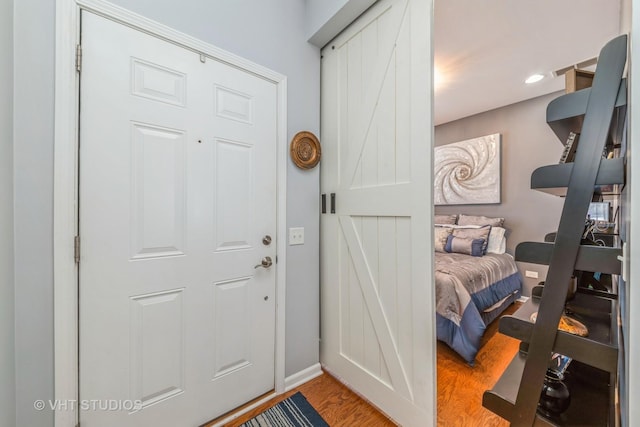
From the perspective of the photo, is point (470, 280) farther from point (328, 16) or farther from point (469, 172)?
point (328, 16)

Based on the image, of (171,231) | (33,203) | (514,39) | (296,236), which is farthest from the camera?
(514,39)

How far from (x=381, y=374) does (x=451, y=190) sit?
3289 millimetres

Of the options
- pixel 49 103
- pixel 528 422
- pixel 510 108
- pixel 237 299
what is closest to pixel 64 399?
pixel 237 299

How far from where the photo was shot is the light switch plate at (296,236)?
1684mm

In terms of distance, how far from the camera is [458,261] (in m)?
2.72

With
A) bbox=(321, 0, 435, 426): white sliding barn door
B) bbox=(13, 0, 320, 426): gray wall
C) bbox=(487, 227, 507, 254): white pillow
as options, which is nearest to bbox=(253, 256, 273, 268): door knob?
bbox=(13, 0, 320, 426): gray wall

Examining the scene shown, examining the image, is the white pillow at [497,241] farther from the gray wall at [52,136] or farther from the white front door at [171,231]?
the white front door at [171,231]

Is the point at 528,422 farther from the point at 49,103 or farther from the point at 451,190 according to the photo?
the point at 451,190

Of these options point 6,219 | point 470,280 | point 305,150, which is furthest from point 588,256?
point 6,219

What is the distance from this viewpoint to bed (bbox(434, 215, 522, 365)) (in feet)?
6.61

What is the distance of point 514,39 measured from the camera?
2041mm

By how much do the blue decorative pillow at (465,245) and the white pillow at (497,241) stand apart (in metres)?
0.34

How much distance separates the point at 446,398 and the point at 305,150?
1.88 meters

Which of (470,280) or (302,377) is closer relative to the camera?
(302,377)
